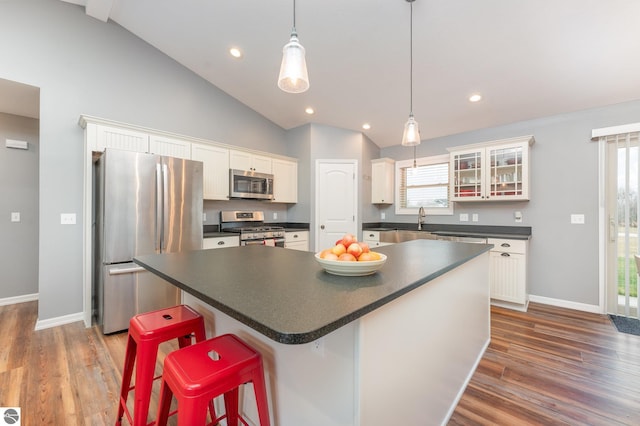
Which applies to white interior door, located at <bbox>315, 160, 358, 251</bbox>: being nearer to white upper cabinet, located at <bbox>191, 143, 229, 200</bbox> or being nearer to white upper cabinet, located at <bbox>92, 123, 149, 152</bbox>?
white upper cabinet, located at <bbox>191, 143, 229, 200</bbox>

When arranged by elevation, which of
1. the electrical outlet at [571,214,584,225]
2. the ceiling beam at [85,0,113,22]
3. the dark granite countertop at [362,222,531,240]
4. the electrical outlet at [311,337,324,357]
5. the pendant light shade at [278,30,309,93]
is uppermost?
the ceiling beam at [85,0,113,22]

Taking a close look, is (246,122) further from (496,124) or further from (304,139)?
(496,124)

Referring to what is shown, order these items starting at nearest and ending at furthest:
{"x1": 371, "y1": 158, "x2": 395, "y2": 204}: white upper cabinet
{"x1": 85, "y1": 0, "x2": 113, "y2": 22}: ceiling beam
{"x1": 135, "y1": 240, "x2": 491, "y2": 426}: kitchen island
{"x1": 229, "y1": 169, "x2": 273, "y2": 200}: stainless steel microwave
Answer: {"x1": 135, "y1": 240, "x2": 491, "y2": 426}: kitchen island
{"x1": 85, "y1": 0, "x2": 113, "y2": 22}: ceiling beam
{"x1": 229, "y1": 169, "x2": 273, "y2": 200}: stainless steel microwave
{"x1": 371, "y1": 158, "x2": 395, "y2": 204}: white upper cabinet

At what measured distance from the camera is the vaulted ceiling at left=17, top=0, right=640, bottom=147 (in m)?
2.35

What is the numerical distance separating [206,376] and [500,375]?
2.16 meters

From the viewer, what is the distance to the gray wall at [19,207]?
3.45 meters

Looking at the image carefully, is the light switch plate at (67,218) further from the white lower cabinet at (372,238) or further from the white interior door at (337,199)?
the white lower cabinet at (372,238)

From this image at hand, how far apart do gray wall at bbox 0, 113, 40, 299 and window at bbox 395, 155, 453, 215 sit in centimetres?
549

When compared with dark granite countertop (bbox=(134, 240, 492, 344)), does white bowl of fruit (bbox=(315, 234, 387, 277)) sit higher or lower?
higher

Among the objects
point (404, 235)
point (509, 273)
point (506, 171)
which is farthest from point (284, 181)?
point (509, 273)

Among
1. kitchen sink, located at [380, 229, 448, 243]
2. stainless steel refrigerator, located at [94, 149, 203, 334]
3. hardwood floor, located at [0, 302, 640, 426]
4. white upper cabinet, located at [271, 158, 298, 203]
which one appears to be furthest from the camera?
white upper cabinet, located at [271, 158, 298, 203]

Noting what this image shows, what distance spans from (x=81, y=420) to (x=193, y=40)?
3784 millimetres

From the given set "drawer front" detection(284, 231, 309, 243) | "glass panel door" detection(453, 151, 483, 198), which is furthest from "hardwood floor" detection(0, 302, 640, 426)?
"drawer front" detection(284, 231, 309, 243)

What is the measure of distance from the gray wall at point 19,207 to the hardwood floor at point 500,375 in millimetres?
899
